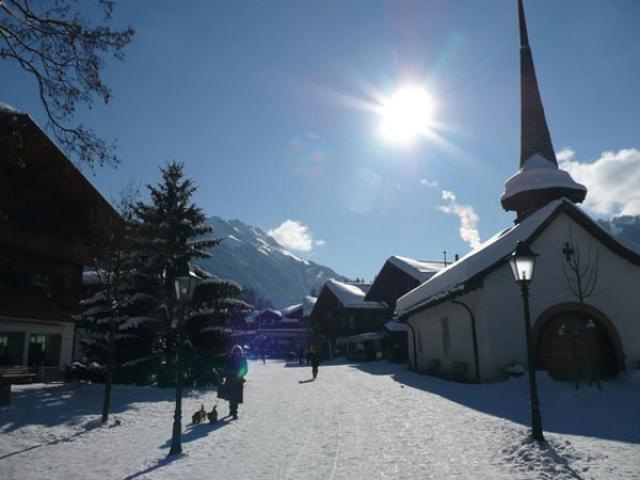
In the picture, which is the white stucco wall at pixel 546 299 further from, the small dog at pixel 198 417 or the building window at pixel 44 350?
the building window at pixel 44 350

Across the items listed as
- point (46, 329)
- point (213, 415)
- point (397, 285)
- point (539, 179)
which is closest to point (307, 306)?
point (397, 285)

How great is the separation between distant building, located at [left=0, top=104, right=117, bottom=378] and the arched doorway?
650 inches

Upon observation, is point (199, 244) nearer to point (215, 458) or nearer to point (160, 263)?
point (160, 263)

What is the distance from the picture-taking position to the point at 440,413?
38.0 feet

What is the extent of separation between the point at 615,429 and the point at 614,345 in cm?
818

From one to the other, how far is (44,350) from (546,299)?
886 inches

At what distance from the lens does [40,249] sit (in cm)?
2095

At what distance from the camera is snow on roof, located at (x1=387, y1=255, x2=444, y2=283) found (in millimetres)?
39459

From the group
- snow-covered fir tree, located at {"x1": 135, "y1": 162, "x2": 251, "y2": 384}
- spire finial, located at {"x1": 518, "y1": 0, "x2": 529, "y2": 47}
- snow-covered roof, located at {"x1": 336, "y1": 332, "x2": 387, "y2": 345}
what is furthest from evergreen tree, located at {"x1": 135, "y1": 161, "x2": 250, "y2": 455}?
snow-covered roof, located at {"x1": 336, "y1": 332, "x2": 387, "y2": 345}

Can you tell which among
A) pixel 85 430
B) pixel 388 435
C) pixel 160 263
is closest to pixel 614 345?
pixel 388 435

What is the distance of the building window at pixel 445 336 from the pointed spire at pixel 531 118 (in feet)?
28.7

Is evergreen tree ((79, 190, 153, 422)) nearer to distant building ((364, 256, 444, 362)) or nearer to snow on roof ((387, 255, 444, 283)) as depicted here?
distant building ((364, 256, 444, 362))

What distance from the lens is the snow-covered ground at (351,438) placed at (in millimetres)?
7023

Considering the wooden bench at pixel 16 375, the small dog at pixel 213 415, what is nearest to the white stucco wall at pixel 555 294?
the small dog at pixel 213 415
